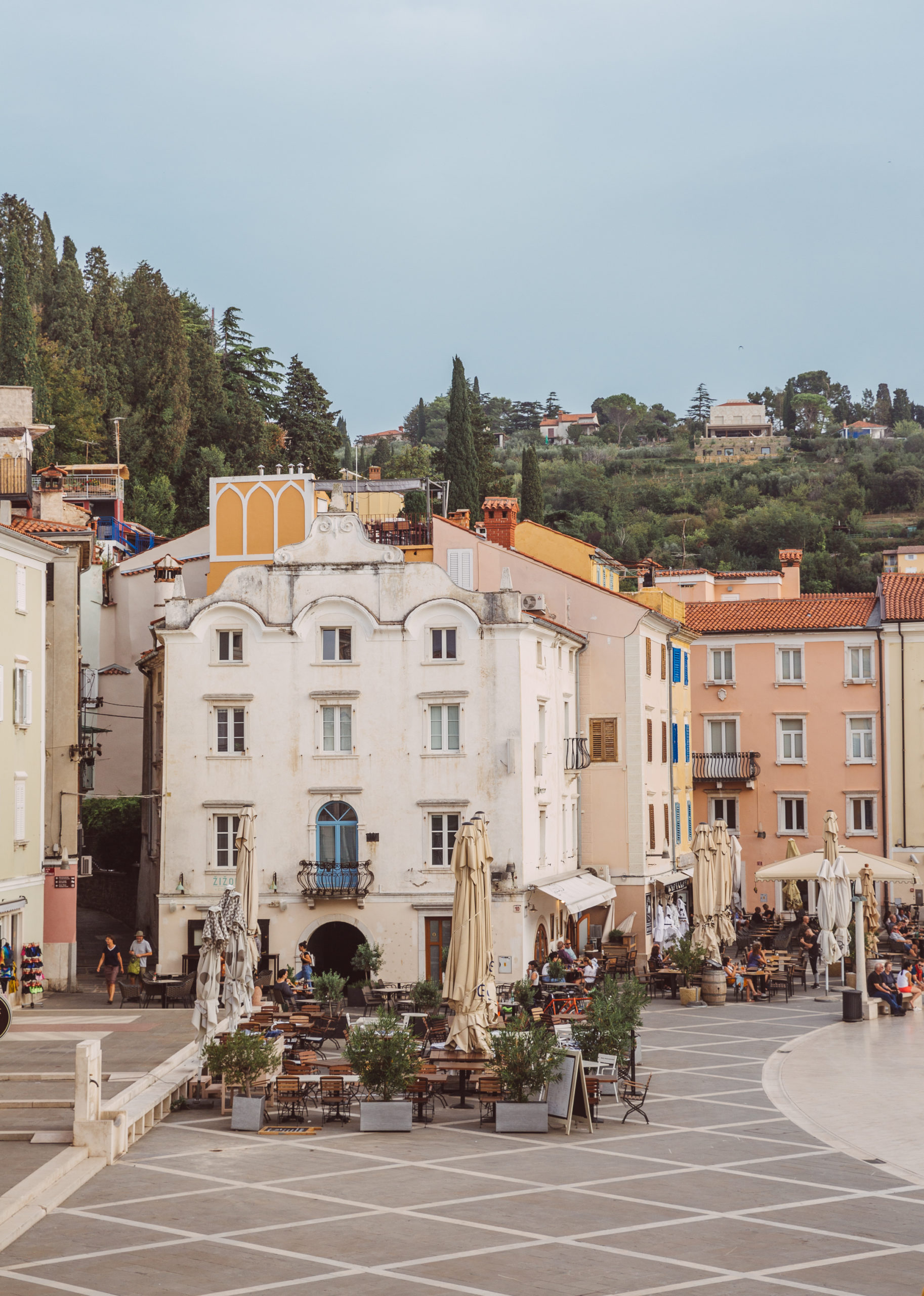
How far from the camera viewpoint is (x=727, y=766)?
59969 millimetres

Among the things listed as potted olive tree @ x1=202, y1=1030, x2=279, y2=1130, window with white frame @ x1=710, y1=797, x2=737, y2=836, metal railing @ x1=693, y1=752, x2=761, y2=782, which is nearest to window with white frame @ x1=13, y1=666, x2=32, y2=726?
potted olive tree @ x1=202, y1=1030, x2=279, y2=1130

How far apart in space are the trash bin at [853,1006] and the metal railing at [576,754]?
14417 mm

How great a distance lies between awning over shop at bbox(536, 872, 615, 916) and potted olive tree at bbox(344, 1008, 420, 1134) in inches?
782

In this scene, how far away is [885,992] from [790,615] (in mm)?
26577

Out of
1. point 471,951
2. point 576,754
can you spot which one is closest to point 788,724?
point 576,754

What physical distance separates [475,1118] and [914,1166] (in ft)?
21.3

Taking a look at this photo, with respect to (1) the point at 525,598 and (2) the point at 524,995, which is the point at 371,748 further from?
(2) the point at 524,995

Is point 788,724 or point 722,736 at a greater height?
point 788,724

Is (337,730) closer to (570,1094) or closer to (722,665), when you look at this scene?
(570,1094)

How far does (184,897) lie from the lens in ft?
137

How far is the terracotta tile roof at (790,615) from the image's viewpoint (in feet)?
195

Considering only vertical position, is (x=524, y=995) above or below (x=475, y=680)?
below

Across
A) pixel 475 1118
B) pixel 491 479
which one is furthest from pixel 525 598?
pixel 491 479

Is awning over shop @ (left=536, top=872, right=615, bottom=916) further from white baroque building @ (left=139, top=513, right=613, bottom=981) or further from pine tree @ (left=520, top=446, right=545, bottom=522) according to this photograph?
pine tree @ (left=520, top=446, right=545, bottom=522)
